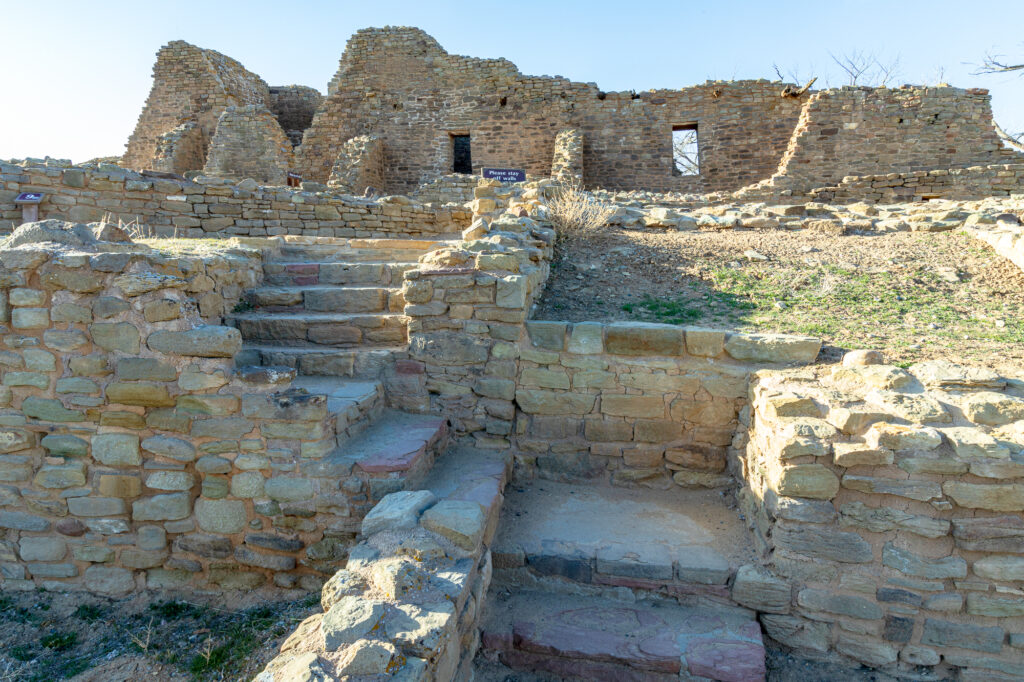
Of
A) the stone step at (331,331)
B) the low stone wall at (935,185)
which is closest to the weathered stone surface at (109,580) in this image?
the stone step at (331,331)

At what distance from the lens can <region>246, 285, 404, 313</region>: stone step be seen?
4840mm

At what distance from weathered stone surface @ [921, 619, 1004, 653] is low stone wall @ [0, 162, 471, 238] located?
7316 mm

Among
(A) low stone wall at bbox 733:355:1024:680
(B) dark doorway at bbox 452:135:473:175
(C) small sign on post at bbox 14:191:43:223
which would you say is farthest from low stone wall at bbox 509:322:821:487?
(B) dark doorway at bbox 452:135:473:175

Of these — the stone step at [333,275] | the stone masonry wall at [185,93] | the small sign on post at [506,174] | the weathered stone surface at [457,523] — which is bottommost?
the weathered stone surface at [457,523]

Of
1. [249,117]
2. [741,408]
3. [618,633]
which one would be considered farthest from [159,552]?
[249,117]

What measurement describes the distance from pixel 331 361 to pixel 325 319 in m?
0.45

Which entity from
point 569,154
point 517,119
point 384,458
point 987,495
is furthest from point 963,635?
point 517,119

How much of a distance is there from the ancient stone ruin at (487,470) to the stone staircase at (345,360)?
2 cm

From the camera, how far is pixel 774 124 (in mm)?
12672

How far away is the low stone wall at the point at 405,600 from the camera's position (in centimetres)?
205

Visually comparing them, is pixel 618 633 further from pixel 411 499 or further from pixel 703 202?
pixel 703 202

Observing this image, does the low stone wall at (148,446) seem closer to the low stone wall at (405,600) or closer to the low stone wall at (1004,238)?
the low stone wall at (405,600)

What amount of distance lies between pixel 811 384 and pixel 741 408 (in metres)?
0.57

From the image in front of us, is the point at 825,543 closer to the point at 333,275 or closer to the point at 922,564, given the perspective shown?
the point at 922,564
